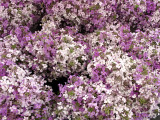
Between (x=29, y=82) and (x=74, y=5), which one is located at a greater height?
(x=74, y=5)

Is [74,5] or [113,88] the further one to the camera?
[74,5]

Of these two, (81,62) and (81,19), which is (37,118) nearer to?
(81,62)

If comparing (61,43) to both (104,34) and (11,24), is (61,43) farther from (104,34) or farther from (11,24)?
(11,24)

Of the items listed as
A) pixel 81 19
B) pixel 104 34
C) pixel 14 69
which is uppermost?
pixel 81 19

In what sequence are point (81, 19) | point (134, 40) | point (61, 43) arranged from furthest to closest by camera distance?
point (81, 19), point (134, 40), point (61, 43)

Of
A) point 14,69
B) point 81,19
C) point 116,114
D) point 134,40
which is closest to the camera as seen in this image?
point 116,114

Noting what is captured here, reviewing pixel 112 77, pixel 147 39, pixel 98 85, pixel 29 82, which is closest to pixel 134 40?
pixel 147 39
